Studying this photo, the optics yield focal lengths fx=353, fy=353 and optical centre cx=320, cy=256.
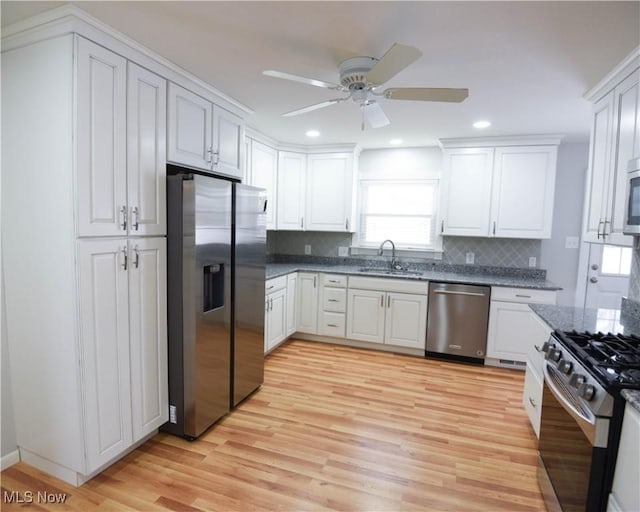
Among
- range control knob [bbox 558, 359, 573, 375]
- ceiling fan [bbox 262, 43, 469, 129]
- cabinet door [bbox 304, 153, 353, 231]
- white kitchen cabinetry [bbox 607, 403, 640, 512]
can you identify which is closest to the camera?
white kitchen cabinetry [bbox 607, 403, 640, 512]

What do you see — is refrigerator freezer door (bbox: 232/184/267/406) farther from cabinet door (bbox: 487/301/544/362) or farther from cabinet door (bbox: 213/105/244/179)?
cabinet door (bbox: 487/301/544/362)

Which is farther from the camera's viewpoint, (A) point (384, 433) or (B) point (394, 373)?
(B) point (394, 373)

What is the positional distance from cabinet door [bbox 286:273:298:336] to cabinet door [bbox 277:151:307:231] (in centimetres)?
66

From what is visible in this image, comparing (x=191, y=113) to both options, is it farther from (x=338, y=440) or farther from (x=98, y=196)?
(x=338, y=440)

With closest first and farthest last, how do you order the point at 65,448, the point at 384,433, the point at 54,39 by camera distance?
the point at 54,39
the point at 65,448
the point at 384,433

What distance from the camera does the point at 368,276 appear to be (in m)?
3.95

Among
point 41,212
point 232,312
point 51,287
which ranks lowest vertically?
point 232,312

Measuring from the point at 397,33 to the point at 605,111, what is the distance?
152cm

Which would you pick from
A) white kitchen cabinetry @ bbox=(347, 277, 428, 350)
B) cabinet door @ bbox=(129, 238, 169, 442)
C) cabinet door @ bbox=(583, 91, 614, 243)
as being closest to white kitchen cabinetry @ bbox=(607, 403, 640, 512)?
cabinet door @ bbox=(583, 91, 614, 243)

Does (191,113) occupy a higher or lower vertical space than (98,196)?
higher

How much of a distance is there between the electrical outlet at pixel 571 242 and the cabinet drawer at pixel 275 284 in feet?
10.2

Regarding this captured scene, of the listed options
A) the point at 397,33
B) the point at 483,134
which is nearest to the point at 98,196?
the point at 397,33

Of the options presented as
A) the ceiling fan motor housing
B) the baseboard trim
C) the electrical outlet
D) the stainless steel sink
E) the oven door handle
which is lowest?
the baseboard trim

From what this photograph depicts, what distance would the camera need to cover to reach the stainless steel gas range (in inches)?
49.1
